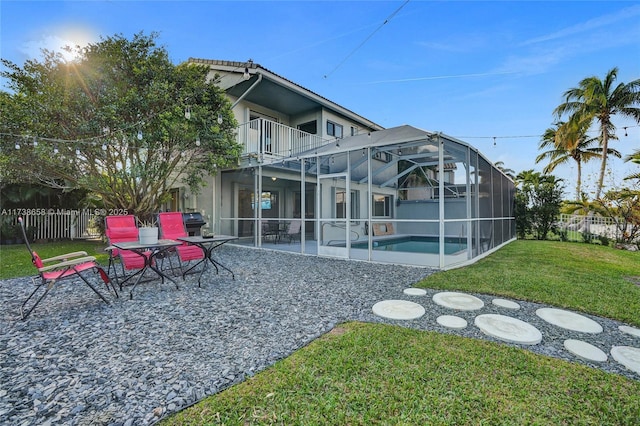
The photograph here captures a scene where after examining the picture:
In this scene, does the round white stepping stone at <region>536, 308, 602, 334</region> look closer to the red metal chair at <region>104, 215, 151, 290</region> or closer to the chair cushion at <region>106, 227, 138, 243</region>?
the red metal chair at <region>104, 215, 151, 290</region>

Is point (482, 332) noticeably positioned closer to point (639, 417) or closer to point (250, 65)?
point (639, 417)

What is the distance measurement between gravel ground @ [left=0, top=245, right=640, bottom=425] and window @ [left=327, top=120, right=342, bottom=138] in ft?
31.2

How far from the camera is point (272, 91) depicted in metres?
10.9

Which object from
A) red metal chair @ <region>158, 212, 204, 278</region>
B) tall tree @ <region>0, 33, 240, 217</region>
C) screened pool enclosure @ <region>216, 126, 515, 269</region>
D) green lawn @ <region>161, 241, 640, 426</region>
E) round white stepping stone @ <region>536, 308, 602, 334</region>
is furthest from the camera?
tall tree @ <region>0, 33, 240, 217</region>

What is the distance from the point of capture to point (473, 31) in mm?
8148

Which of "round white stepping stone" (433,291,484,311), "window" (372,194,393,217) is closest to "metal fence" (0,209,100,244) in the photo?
"window" (372,194,393,217)

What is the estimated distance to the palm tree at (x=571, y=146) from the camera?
1775cm

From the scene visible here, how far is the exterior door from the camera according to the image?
7.73 meters

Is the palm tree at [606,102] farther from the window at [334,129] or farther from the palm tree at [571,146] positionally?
the window at [334,129]

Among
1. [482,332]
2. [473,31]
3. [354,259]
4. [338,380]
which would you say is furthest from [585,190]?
[338,380]

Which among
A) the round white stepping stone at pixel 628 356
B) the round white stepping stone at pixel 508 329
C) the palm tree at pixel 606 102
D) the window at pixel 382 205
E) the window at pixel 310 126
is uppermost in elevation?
the palm tree at pixel 606 102

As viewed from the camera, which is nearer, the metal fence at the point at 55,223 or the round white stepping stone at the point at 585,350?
the round white stepping stone at the point at 585,350

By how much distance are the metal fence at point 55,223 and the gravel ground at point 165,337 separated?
7.69 metres

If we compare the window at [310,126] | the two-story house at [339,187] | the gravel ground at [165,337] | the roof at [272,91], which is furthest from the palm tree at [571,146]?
the gravel ground at [165,337]
